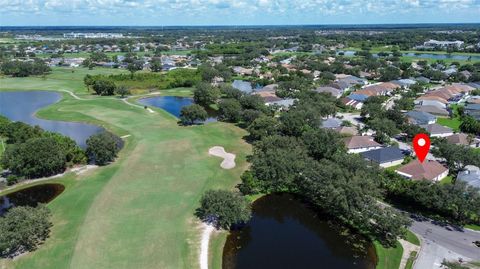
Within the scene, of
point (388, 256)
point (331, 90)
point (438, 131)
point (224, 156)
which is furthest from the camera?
point (331, 90)

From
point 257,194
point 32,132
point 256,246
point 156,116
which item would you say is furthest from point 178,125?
point 256,246

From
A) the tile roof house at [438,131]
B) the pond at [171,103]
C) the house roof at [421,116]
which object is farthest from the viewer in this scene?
the pond at [171,103]

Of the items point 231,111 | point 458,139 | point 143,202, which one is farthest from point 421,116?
point 143,202

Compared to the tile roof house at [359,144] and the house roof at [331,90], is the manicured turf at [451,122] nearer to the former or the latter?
the tile roof house at [359,144]

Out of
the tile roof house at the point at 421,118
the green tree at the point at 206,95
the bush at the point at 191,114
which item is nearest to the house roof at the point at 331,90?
the tile roof house at the point at 421,118

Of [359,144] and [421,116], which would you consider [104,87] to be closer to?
[359,144]

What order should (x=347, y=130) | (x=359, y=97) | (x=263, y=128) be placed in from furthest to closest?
(x=359, y=97)
(x=347, y=130)
(x=263, y=128)
